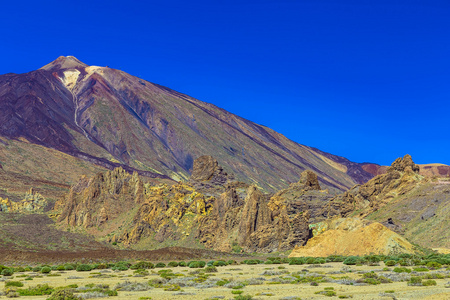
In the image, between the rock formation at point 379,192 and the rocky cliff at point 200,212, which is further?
the rock formation at point 379,192

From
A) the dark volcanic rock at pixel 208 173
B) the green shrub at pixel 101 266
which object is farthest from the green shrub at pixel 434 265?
the dark volcanic rock at pixel 208 173

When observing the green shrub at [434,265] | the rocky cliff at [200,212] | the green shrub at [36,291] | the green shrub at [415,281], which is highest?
the rocky cliff at [200,212]

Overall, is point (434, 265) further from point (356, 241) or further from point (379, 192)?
point (379, 192)

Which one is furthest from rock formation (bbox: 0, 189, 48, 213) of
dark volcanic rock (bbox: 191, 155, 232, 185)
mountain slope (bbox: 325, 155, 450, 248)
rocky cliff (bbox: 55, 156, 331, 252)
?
mountain slope (bbox: 325, 155, 450, 248)

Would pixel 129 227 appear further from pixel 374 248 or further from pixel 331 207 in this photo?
pixel 374 248

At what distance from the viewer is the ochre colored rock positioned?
60094 millimetres

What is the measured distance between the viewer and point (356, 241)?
63750mm

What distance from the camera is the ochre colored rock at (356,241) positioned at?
60.1 m

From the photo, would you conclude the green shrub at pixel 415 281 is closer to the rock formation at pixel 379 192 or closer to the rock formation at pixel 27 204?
the rock formation at pixel 379 192

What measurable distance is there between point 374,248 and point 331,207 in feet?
102

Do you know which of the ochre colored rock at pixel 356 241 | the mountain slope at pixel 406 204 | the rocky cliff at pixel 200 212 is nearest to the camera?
the ochre colored rock at pixel 356 241

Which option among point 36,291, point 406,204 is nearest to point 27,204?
point 406,204

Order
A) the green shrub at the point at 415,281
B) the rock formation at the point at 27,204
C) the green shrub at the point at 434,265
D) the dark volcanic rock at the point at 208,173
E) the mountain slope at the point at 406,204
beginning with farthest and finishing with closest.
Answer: the rock formation at the point at 27,204
the dark volcanic rock at the point at 208,173
the mountain slope at the point at 406,204
the green shrub at the point at 434,265
the green shrub at the point at 415,281

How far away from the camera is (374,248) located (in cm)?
6119
